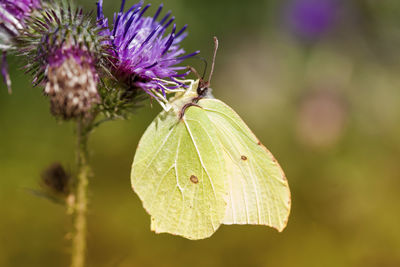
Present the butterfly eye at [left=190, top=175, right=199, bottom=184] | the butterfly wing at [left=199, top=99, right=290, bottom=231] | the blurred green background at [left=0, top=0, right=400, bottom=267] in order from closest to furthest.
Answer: the butterfly wing at [left=199, top=99, right=290, bottom=231] → the butterfly eye at [left=190, top=175, right=199, bottom=184] → the blurred green background at [left=0, top=0, right=400, bottom=267]

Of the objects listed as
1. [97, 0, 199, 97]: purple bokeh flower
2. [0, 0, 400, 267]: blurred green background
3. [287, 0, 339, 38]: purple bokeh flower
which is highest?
[287, 0, 339, 38]: purple bokeh flower

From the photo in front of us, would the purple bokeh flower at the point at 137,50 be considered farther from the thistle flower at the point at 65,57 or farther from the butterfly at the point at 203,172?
the butterfly at the point at 203,172

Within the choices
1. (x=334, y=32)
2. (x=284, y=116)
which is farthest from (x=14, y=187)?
(x=334, y=32)

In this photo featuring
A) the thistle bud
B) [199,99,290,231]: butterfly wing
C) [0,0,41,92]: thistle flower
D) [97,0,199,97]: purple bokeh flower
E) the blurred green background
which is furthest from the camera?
the blurred green background

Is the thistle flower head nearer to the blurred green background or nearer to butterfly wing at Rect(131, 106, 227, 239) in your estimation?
the blurred green background

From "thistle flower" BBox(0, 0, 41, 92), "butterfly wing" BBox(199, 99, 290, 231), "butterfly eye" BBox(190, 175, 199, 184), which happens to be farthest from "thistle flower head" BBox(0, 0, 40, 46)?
"butterfly eye" BBox(190, 175, 199, 184)

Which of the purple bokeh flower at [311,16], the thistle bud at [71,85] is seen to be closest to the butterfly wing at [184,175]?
the thistle bud at [71,85]
